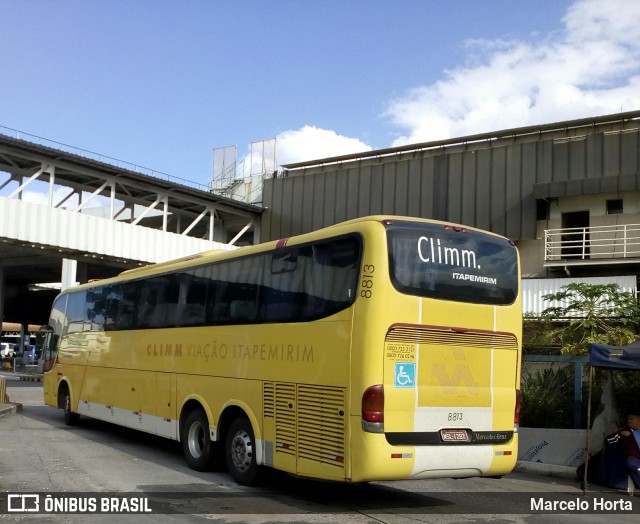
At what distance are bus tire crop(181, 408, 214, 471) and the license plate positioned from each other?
407 cm

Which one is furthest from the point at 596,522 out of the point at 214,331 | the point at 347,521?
the point at 214,331

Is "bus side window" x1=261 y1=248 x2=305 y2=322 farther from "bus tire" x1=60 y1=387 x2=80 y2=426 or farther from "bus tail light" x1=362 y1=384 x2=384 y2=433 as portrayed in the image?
"bus tire" x1=60 y1=387 x2=80 y2=426

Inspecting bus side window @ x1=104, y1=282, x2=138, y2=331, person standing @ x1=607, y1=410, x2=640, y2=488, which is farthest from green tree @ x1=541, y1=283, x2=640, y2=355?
bus side window @ x1=104, y1=282, x2=138, y2=331

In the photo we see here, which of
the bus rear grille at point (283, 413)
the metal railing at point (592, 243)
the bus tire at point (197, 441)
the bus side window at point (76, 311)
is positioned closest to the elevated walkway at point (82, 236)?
the bus side window at point (76, 311)

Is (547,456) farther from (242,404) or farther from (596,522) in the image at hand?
(242,404)

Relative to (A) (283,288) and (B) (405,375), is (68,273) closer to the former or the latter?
(A) (283,288)

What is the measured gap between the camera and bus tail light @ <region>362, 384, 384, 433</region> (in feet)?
26.0

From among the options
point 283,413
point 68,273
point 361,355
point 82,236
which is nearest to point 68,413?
point 283,413

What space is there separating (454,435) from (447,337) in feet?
3.96

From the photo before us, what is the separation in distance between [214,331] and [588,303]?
30.0 feet

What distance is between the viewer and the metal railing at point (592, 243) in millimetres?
30156

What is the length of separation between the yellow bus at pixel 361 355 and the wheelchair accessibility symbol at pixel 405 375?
0.06 feet

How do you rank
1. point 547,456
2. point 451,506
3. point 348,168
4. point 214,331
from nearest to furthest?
1. point 451,506
2. point 214,331
3. point 547,456
4. point 348,168

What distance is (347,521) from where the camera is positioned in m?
7.97
